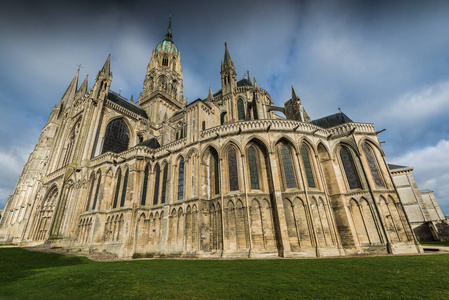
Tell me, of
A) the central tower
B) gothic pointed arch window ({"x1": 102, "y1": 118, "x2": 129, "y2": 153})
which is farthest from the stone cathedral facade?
the central tower

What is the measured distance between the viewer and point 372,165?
17531mm

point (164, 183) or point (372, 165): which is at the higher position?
point (164, 183)

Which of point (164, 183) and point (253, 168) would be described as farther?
point (164, 183)

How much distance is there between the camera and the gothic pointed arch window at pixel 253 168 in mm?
16797

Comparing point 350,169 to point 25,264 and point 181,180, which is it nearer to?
point 181,180

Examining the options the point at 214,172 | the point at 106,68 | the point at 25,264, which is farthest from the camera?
the point at 106,68

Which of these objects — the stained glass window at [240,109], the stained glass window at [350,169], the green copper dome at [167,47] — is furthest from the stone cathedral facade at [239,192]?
the green copper dome at [167,47]

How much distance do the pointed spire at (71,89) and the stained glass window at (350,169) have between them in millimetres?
57399

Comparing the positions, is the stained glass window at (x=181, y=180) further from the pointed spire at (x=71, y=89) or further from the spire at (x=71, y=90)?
the pointed spire at (x=71, y=89)

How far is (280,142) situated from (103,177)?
746 inches

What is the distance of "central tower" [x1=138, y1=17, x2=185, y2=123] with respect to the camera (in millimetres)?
40394

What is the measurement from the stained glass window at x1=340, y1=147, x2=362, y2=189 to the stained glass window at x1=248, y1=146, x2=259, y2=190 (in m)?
7.69

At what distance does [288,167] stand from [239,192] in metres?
4.52

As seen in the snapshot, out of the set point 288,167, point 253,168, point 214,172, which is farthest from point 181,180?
point 288,167
